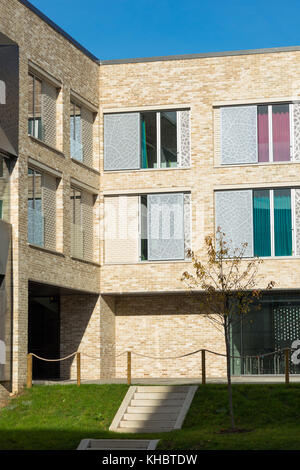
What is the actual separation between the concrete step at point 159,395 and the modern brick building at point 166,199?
6064 mm

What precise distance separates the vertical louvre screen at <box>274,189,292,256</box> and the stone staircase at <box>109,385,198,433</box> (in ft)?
26.1

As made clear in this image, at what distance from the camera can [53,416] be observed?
2422 cm

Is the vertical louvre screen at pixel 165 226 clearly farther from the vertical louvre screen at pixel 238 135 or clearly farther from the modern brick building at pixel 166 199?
the vertical louvre screen at pixel 238 135

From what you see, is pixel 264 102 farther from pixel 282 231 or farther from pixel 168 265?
pixel 168 265

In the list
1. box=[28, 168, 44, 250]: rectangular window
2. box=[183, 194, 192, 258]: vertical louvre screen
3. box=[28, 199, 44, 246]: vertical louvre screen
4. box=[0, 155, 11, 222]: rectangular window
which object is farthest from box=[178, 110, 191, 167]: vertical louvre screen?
box=[0, 155, 11, 222]: rectangular window

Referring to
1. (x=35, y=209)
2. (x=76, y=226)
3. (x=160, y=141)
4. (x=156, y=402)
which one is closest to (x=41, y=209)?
(x=35, y=209)

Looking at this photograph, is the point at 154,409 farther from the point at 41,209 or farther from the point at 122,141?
the point at 122,141

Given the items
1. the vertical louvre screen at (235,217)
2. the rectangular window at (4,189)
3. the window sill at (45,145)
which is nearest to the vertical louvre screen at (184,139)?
the vertical louvre screen at (235,217)

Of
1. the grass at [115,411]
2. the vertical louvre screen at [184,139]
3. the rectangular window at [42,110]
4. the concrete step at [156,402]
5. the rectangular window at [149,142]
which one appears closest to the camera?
the grass at [115,411]

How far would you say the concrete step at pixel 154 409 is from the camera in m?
24.4

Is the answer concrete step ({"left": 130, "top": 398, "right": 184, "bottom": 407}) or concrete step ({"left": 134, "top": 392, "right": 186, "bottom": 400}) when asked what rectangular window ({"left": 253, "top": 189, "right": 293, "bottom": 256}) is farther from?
concrete step ({"left": 130, "top": 398, "right": 184, "bottom": 407})

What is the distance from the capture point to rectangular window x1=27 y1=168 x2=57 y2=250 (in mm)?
27875

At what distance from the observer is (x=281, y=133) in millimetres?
32312

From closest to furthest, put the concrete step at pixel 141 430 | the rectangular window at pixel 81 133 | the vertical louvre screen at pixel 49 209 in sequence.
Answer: the concrete step at pixel 141 430
the vertical louvre screen at pixel 49 209
the rectangular window at pixel 81 133
